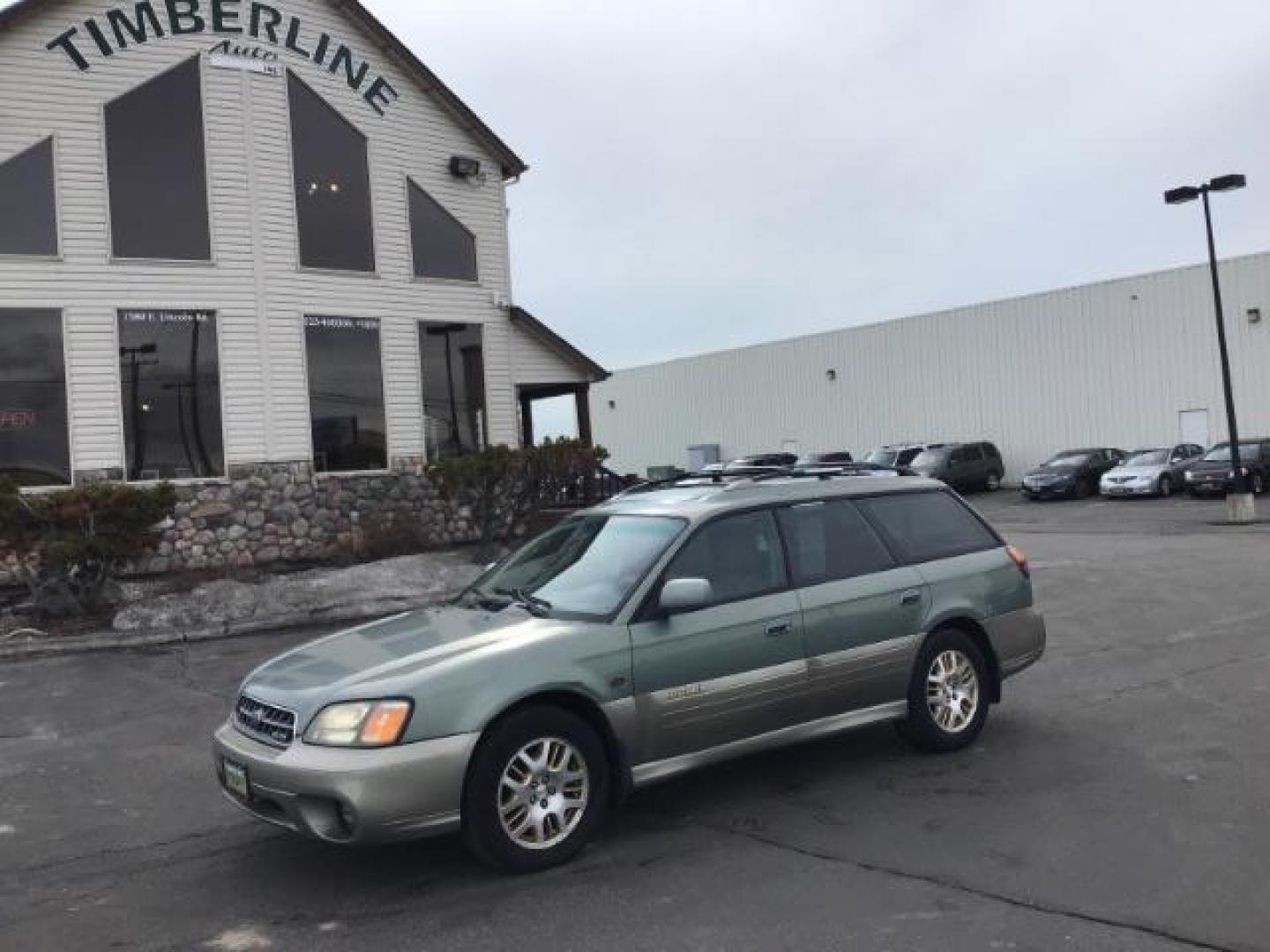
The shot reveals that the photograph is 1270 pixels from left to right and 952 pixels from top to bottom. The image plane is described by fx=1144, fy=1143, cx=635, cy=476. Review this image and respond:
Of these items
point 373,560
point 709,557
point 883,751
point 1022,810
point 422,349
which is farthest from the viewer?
point 422,349

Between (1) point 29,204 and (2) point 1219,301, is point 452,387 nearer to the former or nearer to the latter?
(1) point 29,204

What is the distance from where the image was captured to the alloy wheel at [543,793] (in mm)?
4871

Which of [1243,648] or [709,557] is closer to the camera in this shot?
[709,557]

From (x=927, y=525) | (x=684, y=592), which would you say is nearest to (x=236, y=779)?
(x=684, y=592)

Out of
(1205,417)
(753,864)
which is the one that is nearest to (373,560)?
(753,864)

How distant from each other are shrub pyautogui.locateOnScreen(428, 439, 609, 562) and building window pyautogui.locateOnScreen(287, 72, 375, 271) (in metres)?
3.87

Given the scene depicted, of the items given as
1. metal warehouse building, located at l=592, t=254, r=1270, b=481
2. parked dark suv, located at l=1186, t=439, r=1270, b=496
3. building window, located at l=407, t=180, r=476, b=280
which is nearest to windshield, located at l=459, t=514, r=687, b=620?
building window, located at l=407, t=180, r=476, b=280

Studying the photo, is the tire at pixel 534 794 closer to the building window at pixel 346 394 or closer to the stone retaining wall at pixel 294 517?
the stone retaining wall at pixel 294 517

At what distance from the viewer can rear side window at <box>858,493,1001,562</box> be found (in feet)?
21.8

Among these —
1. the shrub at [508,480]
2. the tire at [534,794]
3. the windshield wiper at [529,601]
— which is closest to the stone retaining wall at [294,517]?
the shrub at [508,480]

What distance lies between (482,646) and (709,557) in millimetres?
1348

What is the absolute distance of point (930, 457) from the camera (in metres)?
36.8

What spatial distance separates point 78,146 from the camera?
15.8 meters

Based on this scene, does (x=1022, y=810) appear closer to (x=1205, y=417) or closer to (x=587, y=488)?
(x=587, y=488)
